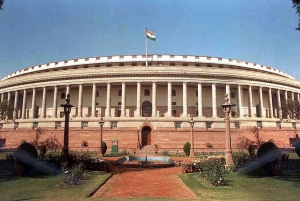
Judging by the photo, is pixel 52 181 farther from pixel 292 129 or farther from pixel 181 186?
pixel 292 129

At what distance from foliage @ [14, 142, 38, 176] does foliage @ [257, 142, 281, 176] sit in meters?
15.0

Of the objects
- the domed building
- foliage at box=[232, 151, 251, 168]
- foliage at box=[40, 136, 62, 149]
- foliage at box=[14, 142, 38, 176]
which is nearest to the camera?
foliage at box=[14, 142, 38, 176]

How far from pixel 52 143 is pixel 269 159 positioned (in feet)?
113

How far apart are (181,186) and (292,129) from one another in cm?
3914

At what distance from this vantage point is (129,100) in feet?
184

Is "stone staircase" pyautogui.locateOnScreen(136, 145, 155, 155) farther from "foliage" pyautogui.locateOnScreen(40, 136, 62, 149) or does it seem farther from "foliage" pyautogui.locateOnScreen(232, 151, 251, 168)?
"foliage" pyautogui.locateOnScreen(232, 151, 251, 168)

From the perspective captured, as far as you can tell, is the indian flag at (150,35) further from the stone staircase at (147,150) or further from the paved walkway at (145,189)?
the paved walkway at (145,189)

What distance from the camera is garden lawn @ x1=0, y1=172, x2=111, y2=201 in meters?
10.8

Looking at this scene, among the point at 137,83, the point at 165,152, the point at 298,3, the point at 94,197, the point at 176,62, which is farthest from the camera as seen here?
the point at 176,62

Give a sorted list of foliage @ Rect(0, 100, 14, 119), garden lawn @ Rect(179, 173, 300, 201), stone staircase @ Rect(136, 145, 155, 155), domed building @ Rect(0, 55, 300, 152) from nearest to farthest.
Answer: garden lawn @ Rect(179, 173, 300, 201) → stone staircase @ Rect(136, 145, 155, 155) → domed building @ Rect(0, 55, 300, 152) → foliage @ Rect(0, 100, 14, 119)

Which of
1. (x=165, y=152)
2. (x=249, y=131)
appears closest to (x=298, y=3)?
(x=165, y=152)

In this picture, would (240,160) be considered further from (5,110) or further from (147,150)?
(5,110)

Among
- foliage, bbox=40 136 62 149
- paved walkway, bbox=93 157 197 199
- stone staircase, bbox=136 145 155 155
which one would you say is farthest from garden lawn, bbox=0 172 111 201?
foliage, bbox=40 136 62 149

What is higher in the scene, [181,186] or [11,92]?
[11,92]
